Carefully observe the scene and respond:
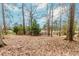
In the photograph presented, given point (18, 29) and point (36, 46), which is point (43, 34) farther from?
point (18, 29)

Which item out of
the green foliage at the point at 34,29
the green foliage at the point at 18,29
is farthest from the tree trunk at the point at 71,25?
the green foliage at the point at 18,29

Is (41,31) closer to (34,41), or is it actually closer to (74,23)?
(34,41)

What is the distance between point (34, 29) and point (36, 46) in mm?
190

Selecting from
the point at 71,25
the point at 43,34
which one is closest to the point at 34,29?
the point at 43,34

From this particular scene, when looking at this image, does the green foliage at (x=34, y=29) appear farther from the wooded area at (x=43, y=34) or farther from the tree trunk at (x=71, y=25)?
the tree trunk at (x=71, y=25)

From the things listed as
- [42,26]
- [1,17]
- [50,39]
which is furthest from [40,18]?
[1,17]

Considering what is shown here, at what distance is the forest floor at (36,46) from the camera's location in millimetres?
2494

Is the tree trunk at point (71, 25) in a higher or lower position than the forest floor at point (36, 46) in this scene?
higher

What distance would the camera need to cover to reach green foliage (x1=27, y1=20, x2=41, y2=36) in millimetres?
2486

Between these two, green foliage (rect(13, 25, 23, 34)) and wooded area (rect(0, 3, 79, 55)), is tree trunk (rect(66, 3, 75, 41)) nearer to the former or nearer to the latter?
wooded area (rect(0, 3, 79, 55))

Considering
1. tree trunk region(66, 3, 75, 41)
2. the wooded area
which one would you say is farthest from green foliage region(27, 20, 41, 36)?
tree trunk region(66, 3, 75, 41)

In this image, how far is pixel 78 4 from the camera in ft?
8.04

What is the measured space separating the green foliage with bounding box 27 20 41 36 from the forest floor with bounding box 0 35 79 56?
0.04 m

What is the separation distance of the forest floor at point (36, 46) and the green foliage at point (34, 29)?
45mm
